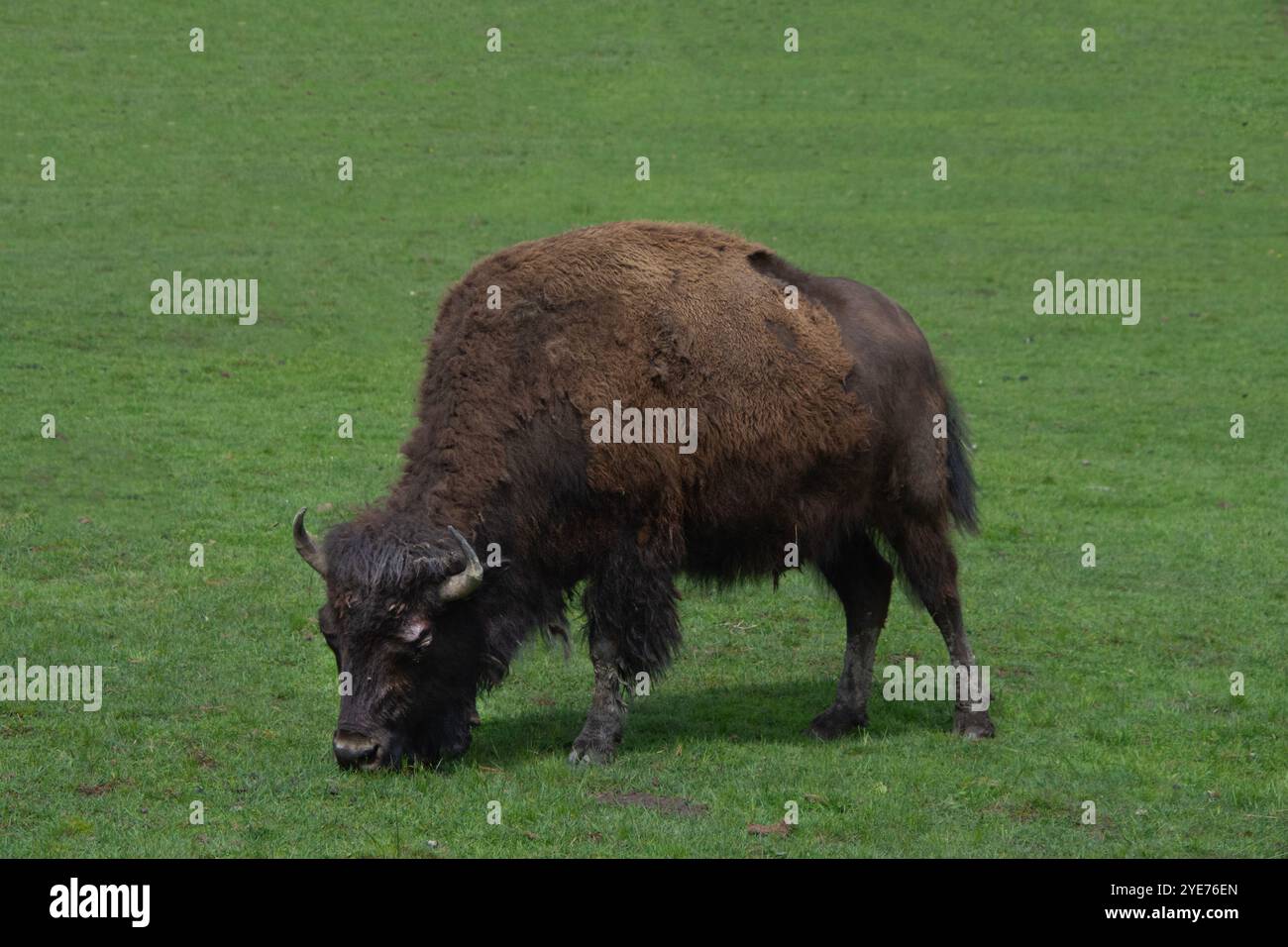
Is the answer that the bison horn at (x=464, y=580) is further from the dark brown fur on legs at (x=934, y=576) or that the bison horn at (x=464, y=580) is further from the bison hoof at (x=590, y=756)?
the dark brown fur on legs at (x=934, y=576)

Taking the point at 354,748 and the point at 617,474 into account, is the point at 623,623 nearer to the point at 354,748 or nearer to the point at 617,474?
the point at 617,474

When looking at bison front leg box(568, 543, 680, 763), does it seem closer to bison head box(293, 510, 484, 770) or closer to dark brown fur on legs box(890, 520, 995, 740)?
bison head box(293, 510, 484, 770)

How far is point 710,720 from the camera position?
11570mm

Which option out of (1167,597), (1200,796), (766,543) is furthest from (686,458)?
(1167,597)

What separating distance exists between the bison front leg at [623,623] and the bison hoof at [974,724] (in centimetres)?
215

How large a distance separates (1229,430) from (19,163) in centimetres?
2535

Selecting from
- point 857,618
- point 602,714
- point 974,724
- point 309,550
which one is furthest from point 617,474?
point 974,724

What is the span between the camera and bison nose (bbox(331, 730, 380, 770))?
9.61 metres

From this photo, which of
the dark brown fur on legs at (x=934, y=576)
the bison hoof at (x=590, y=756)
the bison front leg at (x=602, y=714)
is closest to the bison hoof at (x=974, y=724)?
the dark brown fur on legs at (x=934, y=576)

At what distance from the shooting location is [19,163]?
114 feet

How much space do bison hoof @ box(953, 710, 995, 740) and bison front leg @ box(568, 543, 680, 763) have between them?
2.15 metres

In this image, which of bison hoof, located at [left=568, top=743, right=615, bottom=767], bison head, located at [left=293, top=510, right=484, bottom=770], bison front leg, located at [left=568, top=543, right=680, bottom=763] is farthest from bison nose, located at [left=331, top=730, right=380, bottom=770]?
bison front leg, located at [left=568, top=543, right=680, bottom=763]

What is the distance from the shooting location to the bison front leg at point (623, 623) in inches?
418

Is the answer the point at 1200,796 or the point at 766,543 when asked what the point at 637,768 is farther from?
the point at 1200,796
